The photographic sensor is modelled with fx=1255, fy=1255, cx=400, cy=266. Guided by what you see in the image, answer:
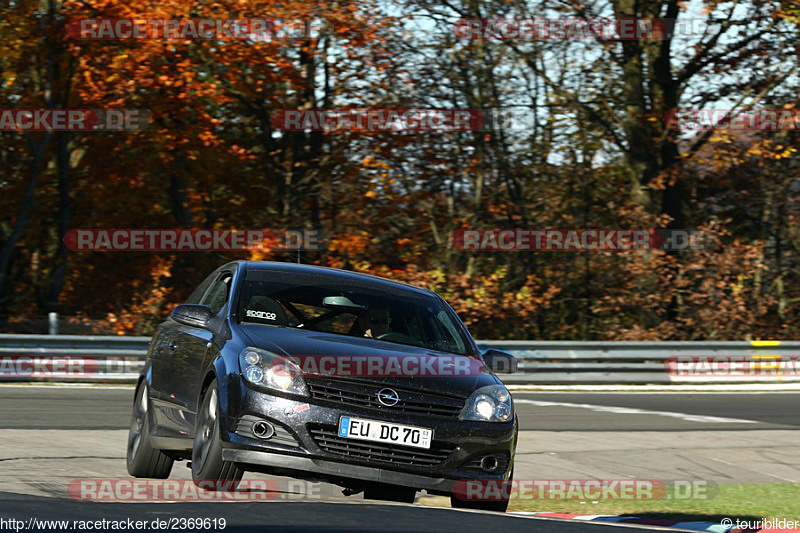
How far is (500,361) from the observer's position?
8344 millimetres

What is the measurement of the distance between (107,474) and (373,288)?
2507 mm

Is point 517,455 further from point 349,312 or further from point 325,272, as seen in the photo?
point 349,312

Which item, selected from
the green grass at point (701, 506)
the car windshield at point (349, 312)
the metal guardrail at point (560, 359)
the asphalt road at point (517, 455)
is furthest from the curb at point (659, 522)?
the metal guardrail at point (560, 359)

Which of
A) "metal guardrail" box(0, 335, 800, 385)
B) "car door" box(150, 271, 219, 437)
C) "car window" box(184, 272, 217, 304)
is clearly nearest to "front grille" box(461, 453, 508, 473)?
"car door" box(150, 271, 219, 437)

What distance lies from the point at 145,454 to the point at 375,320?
6.23 ft

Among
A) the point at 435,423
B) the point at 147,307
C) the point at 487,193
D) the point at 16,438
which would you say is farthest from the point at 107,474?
the point at 487,193

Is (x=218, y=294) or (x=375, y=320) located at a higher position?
(x=218, y=294)

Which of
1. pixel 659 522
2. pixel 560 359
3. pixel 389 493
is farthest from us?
pixel 560 359

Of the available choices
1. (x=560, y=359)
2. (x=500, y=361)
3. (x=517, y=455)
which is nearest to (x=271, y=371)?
(x=500, y=361)

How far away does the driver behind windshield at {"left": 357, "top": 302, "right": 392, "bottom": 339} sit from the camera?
25.9 feet

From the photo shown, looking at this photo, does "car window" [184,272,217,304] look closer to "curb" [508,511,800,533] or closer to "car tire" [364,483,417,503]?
"car tire" [364,483,417,503]

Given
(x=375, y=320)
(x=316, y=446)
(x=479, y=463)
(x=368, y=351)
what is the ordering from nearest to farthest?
(x=316, y=446) → (x=479, y=463) → (x=368, y=351) → (x=375, y=320)

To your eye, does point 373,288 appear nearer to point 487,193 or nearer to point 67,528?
Result: point 67,528

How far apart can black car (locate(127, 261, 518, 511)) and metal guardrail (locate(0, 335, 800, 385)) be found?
1081 cm
